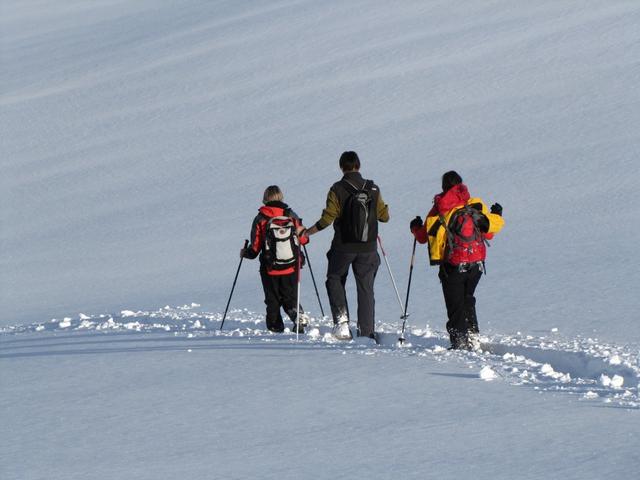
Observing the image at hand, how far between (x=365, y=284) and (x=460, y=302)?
901 millimetres

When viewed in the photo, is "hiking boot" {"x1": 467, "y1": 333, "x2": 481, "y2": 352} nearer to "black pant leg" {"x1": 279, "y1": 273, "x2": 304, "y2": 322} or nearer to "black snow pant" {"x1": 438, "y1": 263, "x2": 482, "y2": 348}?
"black snow pant" {"x1": 438, "y1": 263, "x2": 482, "y2": 348}

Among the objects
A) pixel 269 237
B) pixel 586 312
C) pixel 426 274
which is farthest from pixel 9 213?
pixel 586 312

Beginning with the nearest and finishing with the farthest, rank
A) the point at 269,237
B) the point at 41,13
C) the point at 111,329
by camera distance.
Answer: the point at 269,237 < the point at 111,329 < the point at 41,13

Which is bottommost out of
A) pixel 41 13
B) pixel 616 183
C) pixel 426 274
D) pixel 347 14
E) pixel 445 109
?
pixel 426 274

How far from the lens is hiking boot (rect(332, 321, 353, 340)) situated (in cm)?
820

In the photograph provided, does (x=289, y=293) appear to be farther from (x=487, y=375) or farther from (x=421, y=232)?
(x=487, y=375)

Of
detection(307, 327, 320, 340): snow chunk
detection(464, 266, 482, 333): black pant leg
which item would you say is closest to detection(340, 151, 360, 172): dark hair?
detection(464, 266, 482, 333): black pant leg

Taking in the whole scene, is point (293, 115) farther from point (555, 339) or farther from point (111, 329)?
point (555, 339)

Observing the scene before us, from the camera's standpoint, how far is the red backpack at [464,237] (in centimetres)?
736

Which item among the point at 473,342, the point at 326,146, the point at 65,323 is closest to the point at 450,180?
the point at 473,342

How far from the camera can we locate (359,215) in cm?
792

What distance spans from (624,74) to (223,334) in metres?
11.8

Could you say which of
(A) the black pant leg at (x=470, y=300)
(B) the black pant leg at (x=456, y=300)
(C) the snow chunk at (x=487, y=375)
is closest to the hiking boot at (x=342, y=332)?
(B) the black pant leg at (x=456, y=300)

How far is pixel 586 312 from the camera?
8.67 meters
